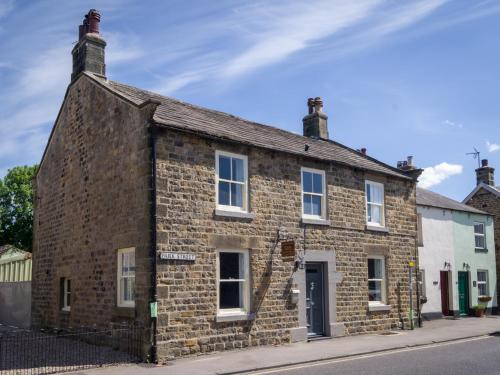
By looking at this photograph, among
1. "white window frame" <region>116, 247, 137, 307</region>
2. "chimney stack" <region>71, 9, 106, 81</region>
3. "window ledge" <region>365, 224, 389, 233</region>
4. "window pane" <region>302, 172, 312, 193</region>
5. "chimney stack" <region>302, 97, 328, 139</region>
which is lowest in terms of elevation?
"white window frame" <region>116, 247, 137, 307</region>

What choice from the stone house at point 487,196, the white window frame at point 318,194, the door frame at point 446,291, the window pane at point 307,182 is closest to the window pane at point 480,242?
the stone house at point 487,196

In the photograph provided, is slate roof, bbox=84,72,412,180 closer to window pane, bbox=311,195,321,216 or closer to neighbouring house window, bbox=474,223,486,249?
window pane, bbox=311,195,321,216

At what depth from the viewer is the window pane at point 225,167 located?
49.5ft

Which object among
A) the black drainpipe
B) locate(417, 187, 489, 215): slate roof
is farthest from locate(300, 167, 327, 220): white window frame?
locate(417, 187, 489, 215): slate roof

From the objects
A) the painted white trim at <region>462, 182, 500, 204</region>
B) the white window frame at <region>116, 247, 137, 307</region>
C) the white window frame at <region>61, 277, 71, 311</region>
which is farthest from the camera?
the painted white trim at <region>462, 182, 500, 204</region>

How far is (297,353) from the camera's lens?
13.7m

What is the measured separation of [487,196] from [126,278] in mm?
24592

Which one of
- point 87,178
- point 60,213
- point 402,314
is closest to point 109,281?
point 87,178

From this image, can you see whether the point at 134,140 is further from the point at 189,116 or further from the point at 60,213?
the point at 60,213

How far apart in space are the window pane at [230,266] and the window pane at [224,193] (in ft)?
4.74

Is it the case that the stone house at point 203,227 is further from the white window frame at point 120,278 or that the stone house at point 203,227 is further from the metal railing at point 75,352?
the metal railing at point 75,352

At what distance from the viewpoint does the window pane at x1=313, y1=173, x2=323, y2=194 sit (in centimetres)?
1752

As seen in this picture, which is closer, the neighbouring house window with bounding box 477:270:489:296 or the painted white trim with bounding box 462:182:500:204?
the neighbouring house window with bounding box 477:270:489:296

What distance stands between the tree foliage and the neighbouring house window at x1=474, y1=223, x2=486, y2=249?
32339 mm
